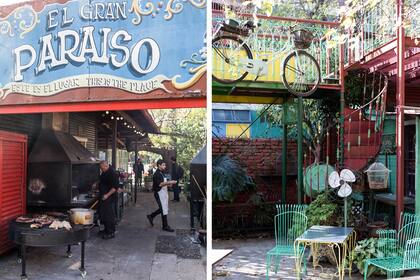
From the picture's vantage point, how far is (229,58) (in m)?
6.09

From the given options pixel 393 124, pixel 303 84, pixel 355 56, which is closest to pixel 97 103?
pixel 303 84

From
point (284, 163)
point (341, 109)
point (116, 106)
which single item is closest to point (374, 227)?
point (341, 109)

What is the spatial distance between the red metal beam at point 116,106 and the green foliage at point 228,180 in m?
2.69

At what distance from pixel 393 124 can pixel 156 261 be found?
563 cm

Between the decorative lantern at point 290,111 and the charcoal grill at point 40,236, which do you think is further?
the decorative lantern at point 290,111

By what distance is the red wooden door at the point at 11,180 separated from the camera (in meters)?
5.85

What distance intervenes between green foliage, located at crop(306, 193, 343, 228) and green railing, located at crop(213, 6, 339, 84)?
2.32 metres

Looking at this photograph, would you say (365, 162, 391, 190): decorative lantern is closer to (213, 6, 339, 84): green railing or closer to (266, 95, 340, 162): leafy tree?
(266, 95, 340, 162): leafy tree

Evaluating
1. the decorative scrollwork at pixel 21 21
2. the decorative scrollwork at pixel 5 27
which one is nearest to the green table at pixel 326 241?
the decorative scrollwork at pixel 21 21

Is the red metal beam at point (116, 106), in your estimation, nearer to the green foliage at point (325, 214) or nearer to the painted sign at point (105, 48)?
the painted sign at point (105, 48)

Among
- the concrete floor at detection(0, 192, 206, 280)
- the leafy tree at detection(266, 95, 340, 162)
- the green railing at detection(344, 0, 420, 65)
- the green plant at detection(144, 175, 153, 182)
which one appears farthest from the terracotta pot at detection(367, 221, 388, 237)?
the green plant at detection(144, 175, 153, 182)

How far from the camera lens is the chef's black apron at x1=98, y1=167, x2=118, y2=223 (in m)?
7.48

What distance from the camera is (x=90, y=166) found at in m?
10.2

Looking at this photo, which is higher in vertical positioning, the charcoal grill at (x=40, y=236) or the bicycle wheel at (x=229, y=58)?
the bicycle wheel at (x=229, y=58)
